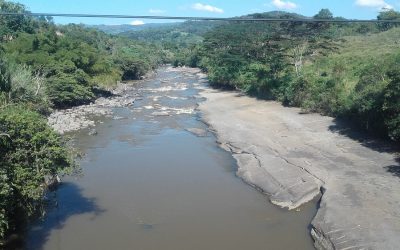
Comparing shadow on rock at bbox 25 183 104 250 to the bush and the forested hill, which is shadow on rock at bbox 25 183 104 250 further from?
the bush

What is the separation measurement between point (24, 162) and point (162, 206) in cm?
707

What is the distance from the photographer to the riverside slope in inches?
618

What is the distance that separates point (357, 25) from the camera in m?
103

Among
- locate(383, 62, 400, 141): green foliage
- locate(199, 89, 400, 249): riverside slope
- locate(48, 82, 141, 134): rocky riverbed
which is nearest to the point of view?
locate(199, 89, 400, 249): riverside slope

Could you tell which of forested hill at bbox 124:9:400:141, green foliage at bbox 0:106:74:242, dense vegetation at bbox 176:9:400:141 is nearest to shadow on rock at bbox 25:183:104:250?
green foliage at bbox 0:106:74:242

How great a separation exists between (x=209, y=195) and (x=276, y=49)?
31494 millimetres

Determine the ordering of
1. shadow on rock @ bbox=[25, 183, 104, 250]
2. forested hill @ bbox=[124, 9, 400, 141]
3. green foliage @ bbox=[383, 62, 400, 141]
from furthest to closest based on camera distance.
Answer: forested hill @ bbox=[124, 9, 400, 141]
green foliage @ bbox=[383, 62, 400, 141]
shadow on rock @ bbox=[25, 183, 104, 250]

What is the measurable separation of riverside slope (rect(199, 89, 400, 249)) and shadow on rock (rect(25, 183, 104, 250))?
8104 mm

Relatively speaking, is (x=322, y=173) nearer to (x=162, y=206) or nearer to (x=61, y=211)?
(x=162, y=206)

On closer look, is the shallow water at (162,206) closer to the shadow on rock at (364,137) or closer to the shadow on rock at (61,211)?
the shadow on rock at (61,211)

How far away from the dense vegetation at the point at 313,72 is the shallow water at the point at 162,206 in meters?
9.13

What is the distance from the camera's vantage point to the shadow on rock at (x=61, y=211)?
53.2 ft

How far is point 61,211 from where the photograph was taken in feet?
61.1

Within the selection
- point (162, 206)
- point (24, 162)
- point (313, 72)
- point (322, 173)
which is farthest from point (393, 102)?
point (24, 162)
